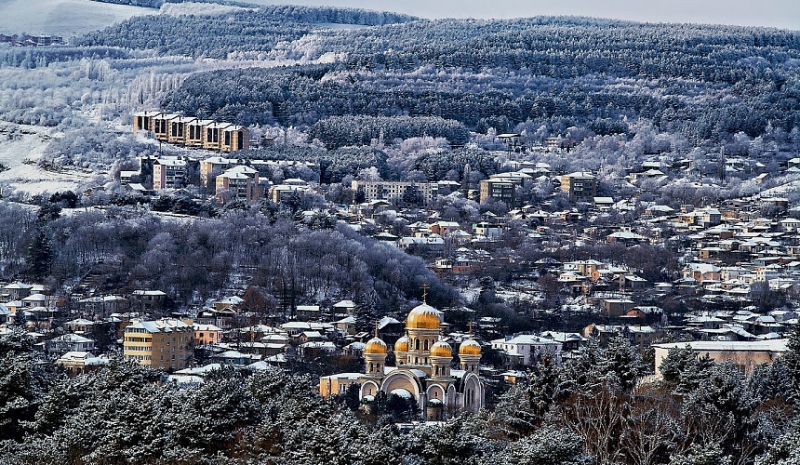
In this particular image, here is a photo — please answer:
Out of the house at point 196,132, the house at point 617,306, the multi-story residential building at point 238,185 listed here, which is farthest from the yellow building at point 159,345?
the house at point 196,132

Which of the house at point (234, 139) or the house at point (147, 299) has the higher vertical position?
the house at point (147, 299)

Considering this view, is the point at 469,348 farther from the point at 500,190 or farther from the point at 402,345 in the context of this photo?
the point at 500,190

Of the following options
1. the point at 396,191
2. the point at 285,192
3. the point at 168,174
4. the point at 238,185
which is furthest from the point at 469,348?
the point at 396,191

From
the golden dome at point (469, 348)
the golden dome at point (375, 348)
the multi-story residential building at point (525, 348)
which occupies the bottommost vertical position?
the multi-story residential building at point (525, 348)

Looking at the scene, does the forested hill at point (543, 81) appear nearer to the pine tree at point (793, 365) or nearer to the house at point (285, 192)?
the house at point (285, 192)

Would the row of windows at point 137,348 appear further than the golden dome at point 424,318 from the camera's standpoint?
Yes

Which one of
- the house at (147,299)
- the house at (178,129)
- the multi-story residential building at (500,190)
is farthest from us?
the house at (178,129)

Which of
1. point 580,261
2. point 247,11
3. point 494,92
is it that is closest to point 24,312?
point 580,261
